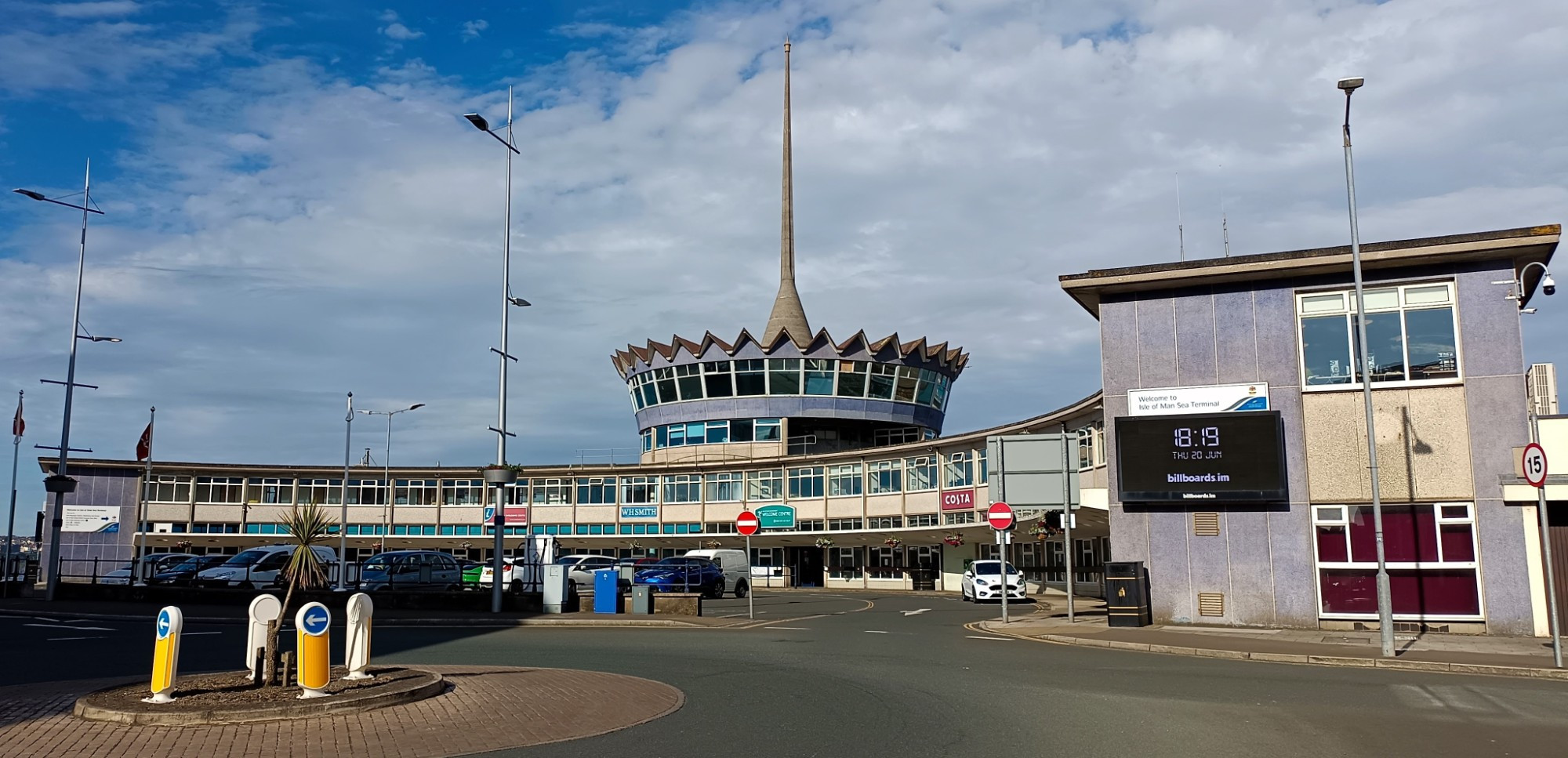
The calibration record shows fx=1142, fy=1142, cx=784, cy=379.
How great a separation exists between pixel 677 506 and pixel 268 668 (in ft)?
Result: 185

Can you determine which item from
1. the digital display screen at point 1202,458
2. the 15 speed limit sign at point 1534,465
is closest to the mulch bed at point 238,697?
the 15 speed limit sign at point 1534,465

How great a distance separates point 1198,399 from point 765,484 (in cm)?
4311

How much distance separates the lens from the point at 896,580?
200ft

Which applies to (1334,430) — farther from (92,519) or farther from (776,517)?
(92,519)

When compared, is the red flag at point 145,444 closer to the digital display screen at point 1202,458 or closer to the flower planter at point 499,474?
the flower planter at point 499,474

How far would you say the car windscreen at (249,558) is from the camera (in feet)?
129

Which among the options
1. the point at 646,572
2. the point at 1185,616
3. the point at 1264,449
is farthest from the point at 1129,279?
the point at 646,572

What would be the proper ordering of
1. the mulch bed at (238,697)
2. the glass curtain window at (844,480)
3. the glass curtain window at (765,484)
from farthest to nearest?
the glass curtain window at (765,484) → the glass curtain window at (844,480) → the mulch bed at (238,697)

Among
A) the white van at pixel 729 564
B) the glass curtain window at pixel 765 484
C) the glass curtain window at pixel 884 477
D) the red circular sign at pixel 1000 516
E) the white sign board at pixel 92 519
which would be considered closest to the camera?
the red circular sign at pixel 1000 516

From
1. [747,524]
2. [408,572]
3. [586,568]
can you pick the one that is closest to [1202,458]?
[747,524]

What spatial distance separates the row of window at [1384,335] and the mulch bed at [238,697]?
62.0 feet

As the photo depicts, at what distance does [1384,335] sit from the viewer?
23344mm

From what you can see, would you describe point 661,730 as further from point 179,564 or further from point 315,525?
point 179,564

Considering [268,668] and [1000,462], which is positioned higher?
[1000,462]
